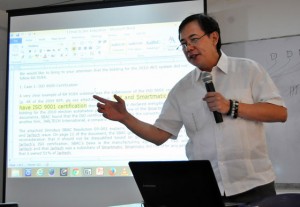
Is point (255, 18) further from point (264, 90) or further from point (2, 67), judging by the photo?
point (2, 67)

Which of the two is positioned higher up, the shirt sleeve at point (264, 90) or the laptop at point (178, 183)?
the shirt sleeve at point (264, 90)

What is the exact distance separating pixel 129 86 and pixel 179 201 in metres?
1.68

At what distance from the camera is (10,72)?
303cm

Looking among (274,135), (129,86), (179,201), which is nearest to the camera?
(179,201)

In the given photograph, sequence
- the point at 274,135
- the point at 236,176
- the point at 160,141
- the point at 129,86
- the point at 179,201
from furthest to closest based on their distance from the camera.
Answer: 1. the point at 129,86
2. the point at 274,135
3. the point at 160,141
4. the point at 236,176
5. the point at 179,201

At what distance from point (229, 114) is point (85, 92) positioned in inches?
59.1

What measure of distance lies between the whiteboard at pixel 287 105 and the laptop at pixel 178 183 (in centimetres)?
156

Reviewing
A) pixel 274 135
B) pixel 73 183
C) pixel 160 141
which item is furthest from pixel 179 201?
pixel 73 183

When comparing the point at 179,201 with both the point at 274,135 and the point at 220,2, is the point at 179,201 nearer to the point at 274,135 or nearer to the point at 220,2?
the point at 274,135

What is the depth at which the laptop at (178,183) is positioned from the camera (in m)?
1.13

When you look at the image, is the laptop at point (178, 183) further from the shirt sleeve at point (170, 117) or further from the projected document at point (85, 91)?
the projected document at point (85, 91)

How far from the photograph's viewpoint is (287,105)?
261 cm

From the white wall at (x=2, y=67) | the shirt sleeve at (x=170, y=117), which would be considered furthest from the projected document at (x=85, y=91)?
the shirt sleeve at (x=170, y=117)

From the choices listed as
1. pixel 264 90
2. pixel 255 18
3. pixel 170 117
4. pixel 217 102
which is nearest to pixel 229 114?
pixel 217 102
